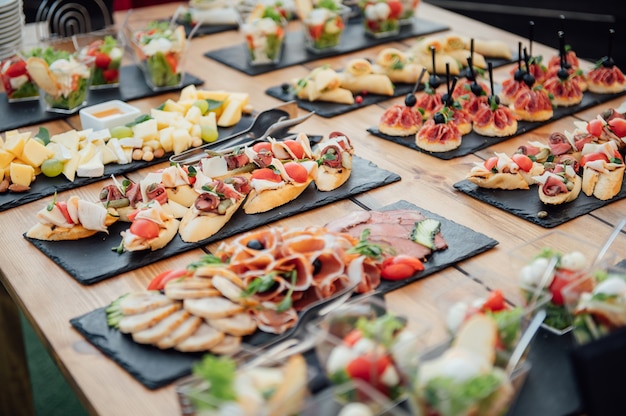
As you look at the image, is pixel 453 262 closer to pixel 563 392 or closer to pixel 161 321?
pixel 563 392

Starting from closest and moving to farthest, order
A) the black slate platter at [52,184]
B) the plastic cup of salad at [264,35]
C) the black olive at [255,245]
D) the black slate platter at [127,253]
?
1. the black olive at [255,245]
2. the black slate platter at [127,253]
3. the black slate platter at [52,184]
4. the plastic cup of salad at [264,35]

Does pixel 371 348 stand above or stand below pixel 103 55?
above

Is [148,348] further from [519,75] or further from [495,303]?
[519,75]

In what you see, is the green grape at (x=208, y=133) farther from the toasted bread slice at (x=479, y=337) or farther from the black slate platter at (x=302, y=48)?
the toasted bread slice at (x=479, y=337)

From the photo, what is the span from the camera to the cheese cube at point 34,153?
2914mm

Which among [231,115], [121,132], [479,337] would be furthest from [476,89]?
[479,337]

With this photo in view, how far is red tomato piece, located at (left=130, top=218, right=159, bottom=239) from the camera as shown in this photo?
2.38 metres

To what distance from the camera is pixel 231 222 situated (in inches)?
101

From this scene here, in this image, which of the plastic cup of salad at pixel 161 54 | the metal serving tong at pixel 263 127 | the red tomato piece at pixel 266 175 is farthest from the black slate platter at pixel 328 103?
the red tomato piece at pixel 266 175

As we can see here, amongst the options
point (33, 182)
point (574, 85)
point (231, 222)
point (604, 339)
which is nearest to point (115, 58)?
point (33, 182)

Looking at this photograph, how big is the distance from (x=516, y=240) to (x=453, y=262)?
0.27 metres

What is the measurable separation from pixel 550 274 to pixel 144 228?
3.85ft

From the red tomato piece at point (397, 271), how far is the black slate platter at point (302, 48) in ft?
6.43

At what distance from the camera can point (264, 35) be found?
3936mm
